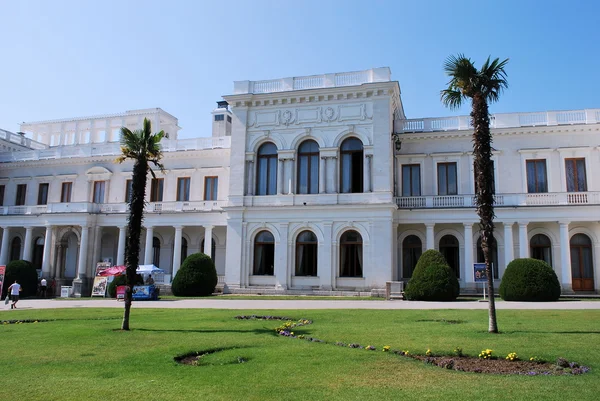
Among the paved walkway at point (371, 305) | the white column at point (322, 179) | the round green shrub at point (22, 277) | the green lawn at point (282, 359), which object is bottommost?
the green lawn at point (282, 359)

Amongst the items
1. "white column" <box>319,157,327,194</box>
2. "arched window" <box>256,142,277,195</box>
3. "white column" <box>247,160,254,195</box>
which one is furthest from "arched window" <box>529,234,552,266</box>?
"white column" <box>247,160,254,195</box>

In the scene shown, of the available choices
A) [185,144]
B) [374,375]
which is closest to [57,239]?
[185,144]

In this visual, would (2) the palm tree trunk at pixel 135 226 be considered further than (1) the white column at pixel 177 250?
No

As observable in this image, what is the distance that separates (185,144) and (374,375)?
129 feet

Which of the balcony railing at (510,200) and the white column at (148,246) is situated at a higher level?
the balcony railing at (510,200)

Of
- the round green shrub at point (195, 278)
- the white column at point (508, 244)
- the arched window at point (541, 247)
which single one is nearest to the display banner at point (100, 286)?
the round green shrub at point (195, 278)

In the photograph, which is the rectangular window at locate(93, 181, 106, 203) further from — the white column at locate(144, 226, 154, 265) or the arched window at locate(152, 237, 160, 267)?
the white column at locate(144, 226, 154, 265)

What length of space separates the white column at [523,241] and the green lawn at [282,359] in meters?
16.4

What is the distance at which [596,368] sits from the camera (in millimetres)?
10234

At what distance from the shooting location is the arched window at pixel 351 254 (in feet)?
120

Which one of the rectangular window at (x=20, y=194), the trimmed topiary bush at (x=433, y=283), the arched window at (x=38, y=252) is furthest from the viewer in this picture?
the rectangular window at (x=20, y=194)

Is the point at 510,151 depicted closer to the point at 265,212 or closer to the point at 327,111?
the point at 327,111

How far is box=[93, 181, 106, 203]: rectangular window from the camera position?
48.7 metres

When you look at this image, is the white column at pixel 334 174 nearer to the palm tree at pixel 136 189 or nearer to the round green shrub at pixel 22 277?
the palm tree at pixel 136 189
